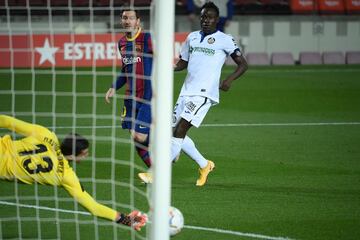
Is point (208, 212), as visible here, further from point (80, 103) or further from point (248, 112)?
point (80, 103)

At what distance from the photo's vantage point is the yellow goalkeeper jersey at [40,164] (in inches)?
287

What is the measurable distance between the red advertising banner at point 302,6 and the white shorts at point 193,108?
18873 mm

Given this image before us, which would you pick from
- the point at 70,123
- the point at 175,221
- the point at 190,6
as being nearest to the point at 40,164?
the point at 175,221

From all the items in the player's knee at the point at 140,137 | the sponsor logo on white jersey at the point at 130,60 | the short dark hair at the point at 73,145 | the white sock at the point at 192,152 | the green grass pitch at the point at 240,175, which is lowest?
the green grass pitch at the point at 240,175

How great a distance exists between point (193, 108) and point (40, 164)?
2.99 m

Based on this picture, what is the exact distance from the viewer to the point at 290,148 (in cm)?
1276

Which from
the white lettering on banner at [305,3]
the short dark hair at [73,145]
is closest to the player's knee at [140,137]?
the short dark hair at [73,145]

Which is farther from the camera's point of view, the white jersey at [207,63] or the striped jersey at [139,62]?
the white jersey at [207,63]

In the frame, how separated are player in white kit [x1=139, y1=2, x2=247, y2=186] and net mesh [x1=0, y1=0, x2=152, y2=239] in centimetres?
65

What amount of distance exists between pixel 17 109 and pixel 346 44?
14.8m

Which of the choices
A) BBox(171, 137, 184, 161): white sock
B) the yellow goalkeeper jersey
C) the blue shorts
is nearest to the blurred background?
the blue shorts

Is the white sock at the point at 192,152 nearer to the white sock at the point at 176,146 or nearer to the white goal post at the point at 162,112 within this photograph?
the white sock at the point at 176,146

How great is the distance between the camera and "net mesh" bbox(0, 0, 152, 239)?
27.0 feet

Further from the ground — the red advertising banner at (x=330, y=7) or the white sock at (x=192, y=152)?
the red advertising banner at (x=330, y=7)
